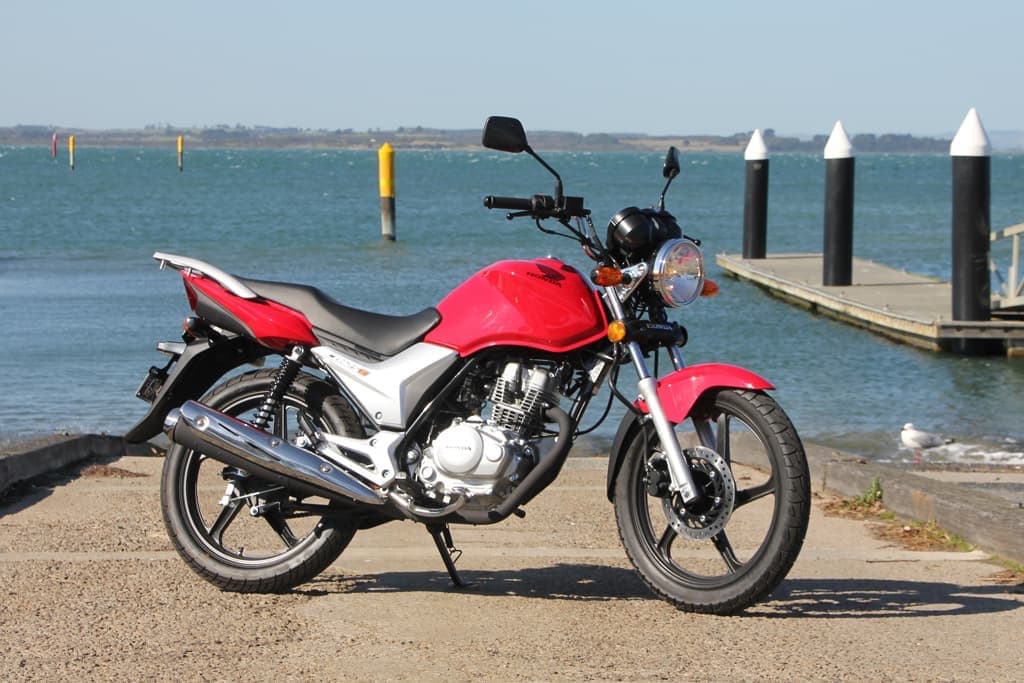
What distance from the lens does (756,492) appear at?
5094 mm

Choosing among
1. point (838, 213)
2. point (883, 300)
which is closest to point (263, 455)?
point (883, 300)

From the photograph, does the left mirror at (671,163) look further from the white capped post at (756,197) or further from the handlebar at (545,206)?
the white capped post at (756,197)

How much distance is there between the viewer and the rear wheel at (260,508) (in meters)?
5.38

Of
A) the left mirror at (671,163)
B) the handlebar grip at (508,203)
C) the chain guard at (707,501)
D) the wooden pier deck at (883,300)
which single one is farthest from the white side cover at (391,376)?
the wooden pier deck at (883,300)

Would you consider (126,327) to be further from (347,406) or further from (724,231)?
(724,231)

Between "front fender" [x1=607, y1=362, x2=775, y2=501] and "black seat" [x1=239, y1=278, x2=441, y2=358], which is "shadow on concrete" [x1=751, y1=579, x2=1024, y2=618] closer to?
"front fender" [x1=607, y1=362, x2=775, y2=501]

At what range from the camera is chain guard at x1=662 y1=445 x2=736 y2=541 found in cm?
508

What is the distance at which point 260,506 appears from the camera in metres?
5.49

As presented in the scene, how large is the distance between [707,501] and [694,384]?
38 centimetres

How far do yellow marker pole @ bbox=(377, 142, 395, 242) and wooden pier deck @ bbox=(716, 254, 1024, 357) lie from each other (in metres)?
11.0

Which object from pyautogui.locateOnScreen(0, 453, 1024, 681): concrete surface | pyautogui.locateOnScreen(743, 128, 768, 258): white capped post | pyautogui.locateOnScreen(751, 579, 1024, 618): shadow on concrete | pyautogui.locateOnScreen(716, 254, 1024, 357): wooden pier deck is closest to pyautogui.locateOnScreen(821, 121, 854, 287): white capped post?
pyautogui.locateOnScreen(716, 254, 1024, 357): wooden pier deck

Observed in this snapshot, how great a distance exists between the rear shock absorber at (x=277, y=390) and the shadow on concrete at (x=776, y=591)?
60 centimetres

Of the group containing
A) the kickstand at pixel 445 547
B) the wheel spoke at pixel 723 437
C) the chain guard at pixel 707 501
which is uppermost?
the wheel spoke at pixel 723 437

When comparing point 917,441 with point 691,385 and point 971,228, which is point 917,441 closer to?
point 971,228
